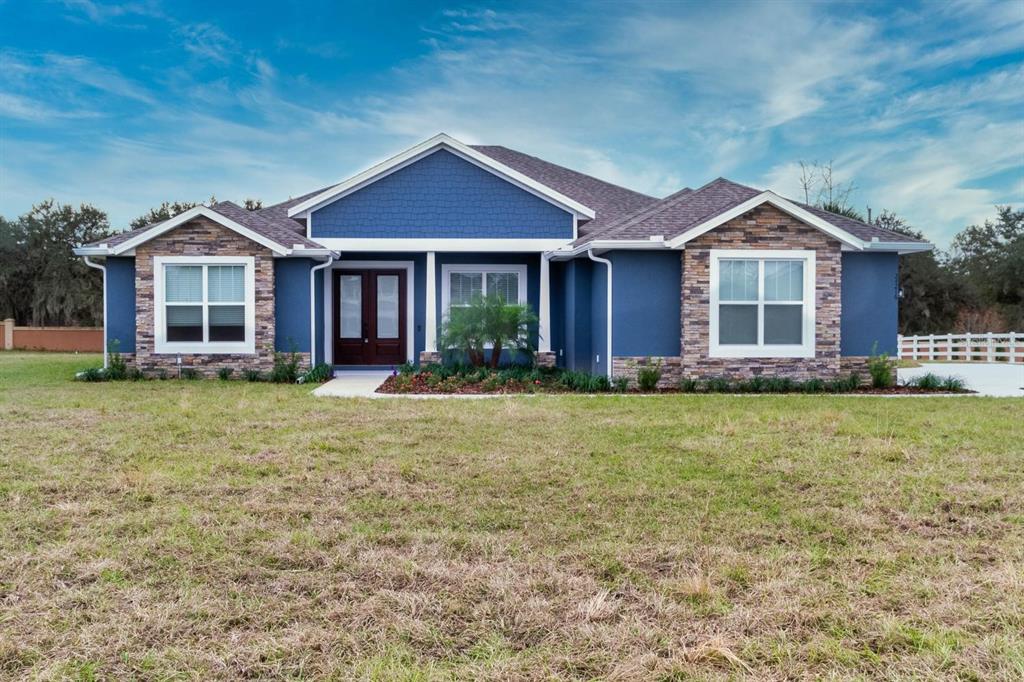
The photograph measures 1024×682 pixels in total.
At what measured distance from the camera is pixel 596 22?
16.9 meters

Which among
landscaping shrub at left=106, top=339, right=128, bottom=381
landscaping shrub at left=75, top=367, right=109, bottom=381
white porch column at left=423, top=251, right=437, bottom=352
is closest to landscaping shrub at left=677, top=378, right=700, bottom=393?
white porch column at left=423, top=251, right=437, bottom=352

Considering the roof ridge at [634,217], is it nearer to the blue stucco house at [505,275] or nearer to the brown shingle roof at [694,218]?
the brown shingle roof at [694,218]

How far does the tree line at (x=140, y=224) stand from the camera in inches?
1400

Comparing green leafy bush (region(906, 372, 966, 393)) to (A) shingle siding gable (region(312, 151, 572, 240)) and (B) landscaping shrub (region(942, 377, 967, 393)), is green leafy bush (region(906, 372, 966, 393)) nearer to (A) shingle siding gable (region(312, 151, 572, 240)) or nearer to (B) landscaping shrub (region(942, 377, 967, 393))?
(B) landscaping shrub (region(942, 377, 967, 393))

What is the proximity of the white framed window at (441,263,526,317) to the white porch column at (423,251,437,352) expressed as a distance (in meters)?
0.87

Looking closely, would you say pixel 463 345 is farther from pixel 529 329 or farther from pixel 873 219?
pixel 873 219

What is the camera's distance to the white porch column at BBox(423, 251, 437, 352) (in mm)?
16062

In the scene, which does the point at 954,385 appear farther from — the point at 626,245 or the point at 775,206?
the point at 626,245

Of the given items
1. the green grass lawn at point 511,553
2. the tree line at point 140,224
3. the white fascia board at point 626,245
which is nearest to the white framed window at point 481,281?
the white fascia board at point 626,245

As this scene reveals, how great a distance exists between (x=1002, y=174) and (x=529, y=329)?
21.8 metres

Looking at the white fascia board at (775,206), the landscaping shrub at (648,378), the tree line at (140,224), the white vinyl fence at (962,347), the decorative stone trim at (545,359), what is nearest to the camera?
the white fascia board at (775,206)

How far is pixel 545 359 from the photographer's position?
52.6 ft

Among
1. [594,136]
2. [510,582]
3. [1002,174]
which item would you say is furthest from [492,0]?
[1002,174]

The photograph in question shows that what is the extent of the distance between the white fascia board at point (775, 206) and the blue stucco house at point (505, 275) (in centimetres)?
4
